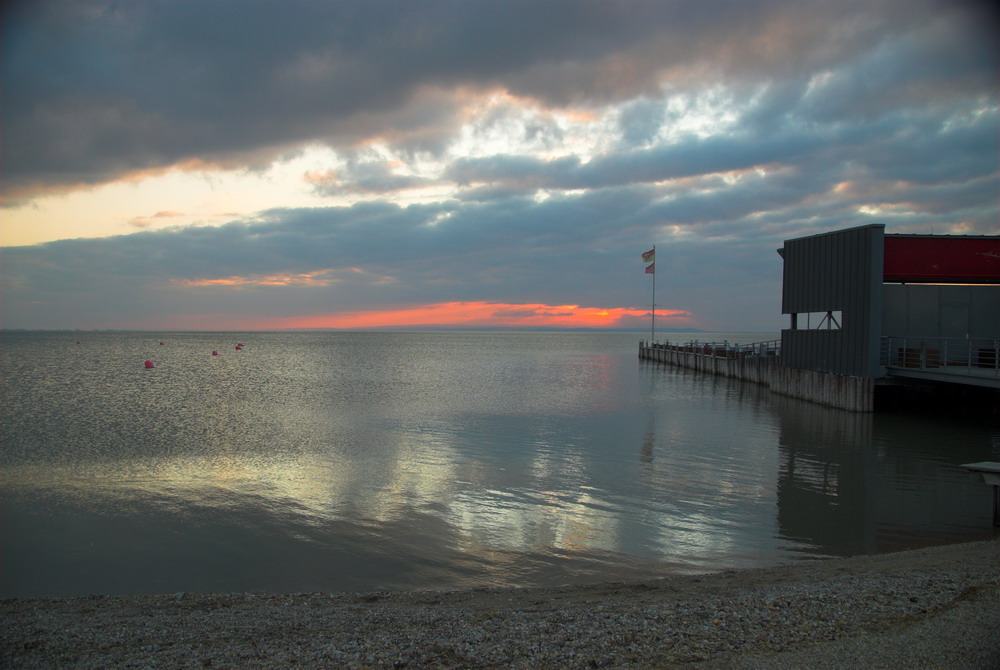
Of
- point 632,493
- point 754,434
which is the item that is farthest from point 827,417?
point 632,493

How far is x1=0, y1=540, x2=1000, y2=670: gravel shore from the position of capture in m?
5.15

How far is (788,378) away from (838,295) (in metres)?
5.58

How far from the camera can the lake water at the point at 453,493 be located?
29.0ft

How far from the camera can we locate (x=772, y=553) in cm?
936

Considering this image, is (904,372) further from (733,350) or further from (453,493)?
(733,350)

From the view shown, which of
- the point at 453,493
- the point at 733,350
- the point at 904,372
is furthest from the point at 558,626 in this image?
the point at 733,350

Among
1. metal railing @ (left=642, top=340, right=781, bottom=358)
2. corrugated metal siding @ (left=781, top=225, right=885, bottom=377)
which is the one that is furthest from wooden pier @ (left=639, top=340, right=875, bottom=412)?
corrugated metal siding @ (left=781, top=225, right=885, bottom=377)

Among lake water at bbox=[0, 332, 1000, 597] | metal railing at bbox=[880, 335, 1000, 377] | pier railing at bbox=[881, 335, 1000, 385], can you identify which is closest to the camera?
lake water at bbox=[0, 332, 1000, 597]

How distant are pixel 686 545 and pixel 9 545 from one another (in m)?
9.93

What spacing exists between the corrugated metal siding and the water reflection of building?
109 inches

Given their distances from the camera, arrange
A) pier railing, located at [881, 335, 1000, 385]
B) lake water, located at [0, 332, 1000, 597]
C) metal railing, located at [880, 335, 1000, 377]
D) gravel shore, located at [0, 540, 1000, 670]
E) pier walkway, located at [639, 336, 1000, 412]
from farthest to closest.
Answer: metal railing, located at [880, 335, 1000, 377], pier railing, located at [881, 335, 1000, 385], pier walkway, located at [639, 336, 1000, 412], lake water, located at [0, 332, 1000, 597], gravel shore, located at [0, 540, 1000, 670]

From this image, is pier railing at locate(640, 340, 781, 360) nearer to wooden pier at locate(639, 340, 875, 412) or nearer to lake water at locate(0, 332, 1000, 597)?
wooden pier at locate(639, 340, 875, 412)

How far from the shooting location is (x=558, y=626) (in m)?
5.86

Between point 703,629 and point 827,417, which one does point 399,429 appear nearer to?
point 827,417
